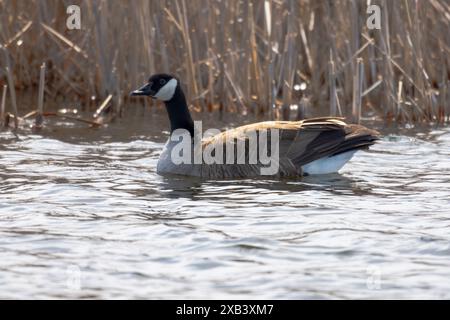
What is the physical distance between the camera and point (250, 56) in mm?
12414

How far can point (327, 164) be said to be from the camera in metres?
9.52

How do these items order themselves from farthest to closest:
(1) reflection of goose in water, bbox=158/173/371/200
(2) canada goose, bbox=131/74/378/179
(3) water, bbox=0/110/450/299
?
(2) canada goose, bbox=131/74/378/179 → (1) reflection of goose in water, bbox=158/173/371/200 → (3) water, bbox=0/110/450/299

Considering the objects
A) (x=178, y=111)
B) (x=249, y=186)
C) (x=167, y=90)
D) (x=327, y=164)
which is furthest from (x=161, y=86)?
(x=327, y=164)

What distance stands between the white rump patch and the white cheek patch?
162cm

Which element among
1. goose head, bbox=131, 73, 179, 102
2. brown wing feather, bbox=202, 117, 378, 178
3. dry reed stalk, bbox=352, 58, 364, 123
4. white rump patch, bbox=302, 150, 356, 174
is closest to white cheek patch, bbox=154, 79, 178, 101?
goose head, bbox=131, 73, 179, 102

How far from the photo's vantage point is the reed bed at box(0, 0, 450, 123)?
466 inches

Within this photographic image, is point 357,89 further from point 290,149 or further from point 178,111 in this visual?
point 178,111

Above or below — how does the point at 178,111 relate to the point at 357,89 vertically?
below

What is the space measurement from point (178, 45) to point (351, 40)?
2250mm

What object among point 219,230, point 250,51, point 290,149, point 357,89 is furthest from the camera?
point 250,51

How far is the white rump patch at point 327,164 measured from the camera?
31.1 feet

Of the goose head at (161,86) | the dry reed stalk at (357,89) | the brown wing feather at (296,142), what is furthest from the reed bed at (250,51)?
the brown wing feather at (296,142)

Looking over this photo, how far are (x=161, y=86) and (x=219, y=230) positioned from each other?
327cm

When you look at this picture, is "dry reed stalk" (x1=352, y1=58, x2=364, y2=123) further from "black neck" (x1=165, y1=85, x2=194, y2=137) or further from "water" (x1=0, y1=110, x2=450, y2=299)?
"black neck" (x1=165, y1=85, x2=194, y2=137)
